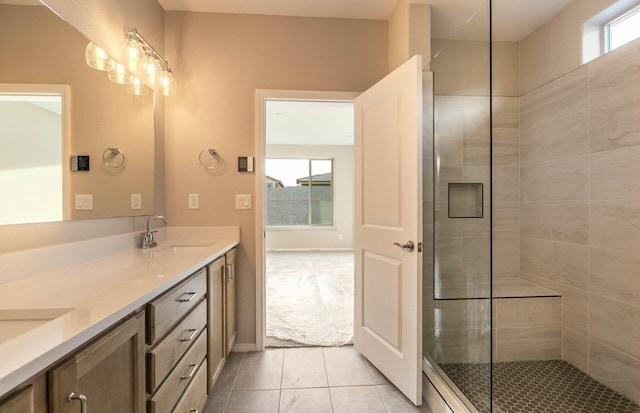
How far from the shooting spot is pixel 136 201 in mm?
1833

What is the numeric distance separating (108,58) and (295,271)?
3.81 m

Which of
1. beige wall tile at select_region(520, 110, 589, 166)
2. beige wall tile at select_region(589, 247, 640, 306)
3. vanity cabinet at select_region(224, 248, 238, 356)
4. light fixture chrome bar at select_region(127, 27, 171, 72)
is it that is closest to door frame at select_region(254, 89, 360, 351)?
vanity cabinet at select_region(224, 248, 238, 356)

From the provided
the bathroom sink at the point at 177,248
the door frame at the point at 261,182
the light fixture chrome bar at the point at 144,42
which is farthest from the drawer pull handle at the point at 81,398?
the light fixture chrome bar at the point at 144,42

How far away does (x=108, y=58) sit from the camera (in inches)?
61.4

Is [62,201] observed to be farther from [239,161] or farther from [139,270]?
[239,161]

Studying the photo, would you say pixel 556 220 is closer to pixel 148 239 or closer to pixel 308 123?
pixel 148 239

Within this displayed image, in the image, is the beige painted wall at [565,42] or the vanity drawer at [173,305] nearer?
the vanity drawer at [173,305]

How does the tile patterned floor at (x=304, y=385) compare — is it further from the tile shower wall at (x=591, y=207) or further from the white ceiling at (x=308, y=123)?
the white ceiling at (x=308, y=123)

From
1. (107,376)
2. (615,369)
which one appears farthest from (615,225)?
(107,376)

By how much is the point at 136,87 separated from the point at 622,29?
3010mm

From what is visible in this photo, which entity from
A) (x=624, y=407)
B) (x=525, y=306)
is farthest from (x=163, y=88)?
(x=624, y=407)

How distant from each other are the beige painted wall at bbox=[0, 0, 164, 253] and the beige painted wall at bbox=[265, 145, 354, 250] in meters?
4.55

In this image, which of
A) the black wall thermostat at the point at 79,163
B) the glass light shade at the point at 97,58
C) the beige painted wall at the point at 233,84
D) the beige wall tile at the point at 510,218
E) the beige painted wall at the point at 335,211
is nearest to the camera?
the black wall thermostat at the point at 79,163

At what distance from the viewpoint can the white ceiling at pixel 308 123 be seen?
163 inches
